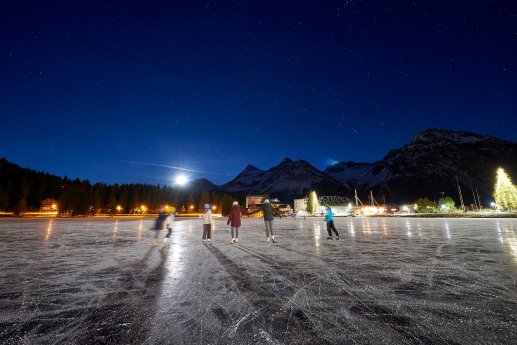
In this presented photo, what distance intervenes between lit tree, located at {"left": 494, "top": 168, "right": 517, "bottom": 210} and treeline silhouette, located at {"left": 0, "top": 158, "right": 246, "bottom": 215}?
8638 cm

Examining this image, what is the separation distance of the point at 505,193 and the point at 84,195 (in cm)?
11666

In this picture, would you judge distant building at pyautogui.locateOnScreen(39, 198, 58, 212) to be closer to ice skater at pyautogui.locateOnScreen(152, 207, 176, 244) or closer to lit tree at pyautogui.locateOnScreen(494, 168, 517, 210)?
ice skater at pyautogui.locateOnScreen(152, 207, 176, 244)

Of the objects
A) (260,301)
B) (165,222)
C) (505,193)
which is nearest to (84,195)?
(165,222)

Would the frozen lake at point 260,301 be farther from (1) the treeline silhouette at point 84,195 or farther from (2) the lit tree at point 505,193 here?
(1) the treeline silhouette at point 84,195

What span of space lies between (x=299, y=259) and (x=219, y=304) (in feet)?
15.1

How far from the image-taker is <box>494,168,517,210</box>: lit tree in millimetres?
53600

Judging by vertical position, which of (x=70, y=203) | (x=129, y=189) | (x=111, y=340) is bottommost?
(x=111, y=340)

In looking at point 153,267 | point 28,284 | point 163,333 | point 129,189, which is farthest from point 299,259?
point 129,189

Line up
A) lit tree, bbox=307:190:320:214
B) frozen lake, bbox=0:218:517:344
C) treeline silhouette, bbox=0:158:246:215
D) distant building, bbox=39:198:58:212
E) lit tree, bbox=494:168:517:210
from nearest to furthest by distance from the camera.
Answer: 1. frozen lake, bbox=0:218:517:344
2. lit tree, bbox=494:168:517:210
3. treeline silhouette, bbox=0:158:246:215
4. distant building, bbox=39:198:58:212
5. lit tree, bbox=307:190:320:214

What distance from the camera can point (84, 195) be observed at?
3743 inches

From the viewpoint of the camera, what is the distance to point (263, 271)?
23.0ft

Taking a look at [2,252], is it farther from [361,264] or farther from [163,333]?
[361,264]

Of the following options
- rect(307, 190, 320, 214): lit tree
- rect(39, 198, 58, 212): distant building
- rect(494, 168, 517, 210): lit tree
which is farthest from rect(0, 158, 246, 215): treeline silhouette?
rect(494, 168, 517, 210): lit tree

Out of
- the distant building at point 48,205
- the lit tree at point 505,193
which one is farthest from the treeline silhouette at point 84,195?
the lit tree at point 505,193
